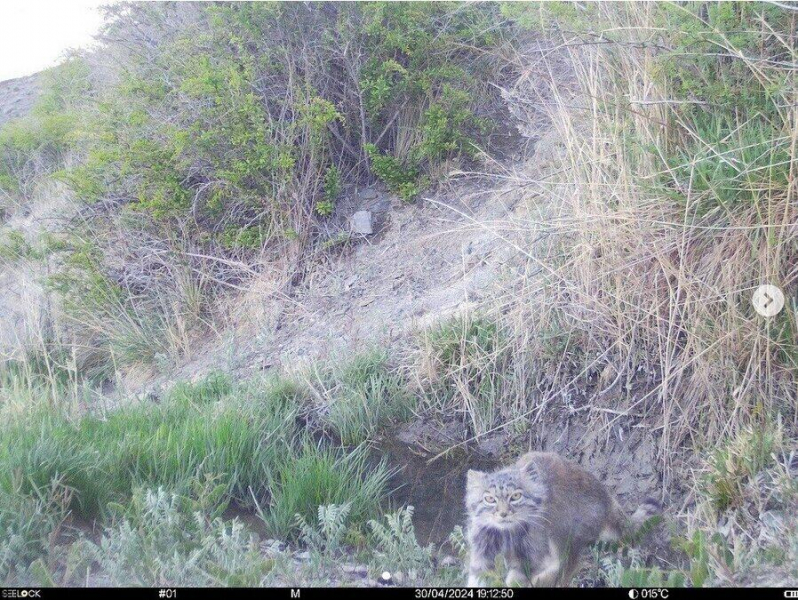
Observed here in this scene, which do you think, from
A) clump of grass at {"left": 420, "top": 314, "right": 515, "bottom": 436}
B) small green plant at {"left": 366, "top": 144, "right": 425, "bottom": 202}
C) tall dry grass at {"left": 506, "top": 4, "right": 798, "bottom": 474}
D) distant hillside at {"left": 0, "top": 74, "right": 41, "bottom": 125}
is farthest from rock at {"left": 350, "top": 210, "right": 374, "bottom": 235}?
distant hillside at {"left": 0, "top": 74, "right": 41, "bottom": 125}

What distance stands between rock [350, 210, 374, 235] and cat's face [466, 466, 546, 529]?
4.67 meters

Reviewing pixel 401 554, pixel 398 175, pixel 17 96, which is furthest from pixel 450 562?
pixel 17 96

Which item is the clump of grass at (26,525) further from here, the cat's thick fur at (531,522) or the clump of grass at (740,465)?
the clump of grass at (740,465)

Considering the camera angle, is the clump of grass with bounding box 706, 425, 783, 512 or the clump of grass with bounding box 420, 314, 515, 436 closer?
the clump of grass with bounding box 706, 425, 783, 512

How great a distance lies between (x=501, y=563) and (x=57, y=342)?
6562 mm

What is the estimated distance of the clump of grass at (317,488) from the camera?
4.95 m

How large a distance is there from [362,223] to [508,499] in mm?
4951

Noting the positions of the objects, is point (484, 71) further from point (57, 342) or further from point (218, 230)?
point (57, 342)

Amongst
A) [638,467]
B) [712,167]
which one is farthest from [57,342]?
[712,167]

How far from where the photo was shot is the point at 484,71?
923 cm

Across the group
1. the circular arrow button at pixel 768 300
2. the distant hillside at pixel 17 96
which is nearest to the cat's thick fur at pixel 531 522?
the circular arrow button at pixel 768 300

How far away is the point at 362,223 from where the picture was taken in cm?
869

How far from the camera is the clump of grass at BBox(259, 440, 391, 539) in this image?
495cm

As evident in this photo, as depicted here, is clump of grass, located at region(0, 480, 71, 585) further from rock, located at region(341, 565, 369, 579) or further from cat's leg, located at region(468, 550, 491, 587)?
cat's leg, located at region(468, 550, 491, 587)
